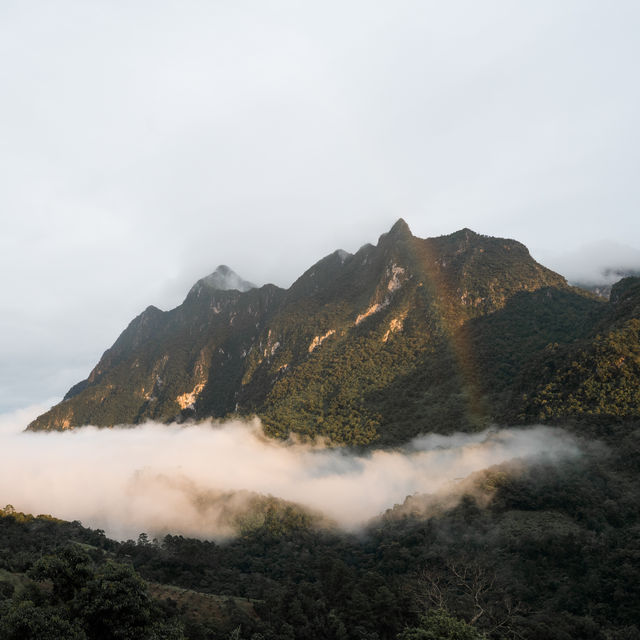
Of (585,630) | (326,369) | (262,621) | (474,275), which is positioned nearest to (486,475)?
(585,630)

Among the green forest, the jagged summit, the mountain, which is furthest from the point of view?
the jagged summit

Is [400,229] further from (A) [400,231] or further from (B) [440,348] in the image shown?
(B) [440,348]

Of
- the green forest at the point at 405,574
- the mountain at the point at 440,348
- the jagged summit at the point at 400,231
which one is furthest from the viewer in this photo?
the jagged summit at the point at 400,231

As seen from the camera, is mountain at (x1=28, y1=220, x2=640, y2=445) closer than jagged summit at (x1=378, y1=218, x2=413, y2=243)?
Yes

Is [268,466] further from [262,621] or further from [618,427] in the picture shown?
[618,427]

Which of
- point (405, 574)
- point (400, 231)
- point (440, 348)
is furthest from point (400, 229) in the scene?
point (405, 574)

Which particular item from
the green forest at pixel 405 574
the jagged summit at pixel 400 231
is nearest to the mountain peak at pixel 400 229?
the jagged summit at pixel 400 231

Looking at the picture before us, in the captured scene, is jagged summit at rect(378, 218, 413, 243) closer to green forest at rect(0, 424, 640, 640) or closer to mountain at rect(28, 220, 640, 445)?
mountain at rect(28, 220, 640, 445)

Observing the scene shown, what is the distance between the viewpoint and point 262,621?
174 ft

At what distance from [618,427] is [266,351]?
14825 cm

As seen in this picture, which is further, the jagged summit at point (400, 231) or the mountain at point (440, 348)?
the jagged summit at point (400, 231)

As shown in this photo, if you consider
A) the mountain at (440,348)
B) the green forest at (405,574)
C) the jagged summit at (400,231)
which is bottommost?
the green forest at (405,574)

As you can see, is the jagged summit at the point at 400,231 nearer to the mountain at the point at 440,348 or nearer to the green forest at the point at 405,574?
the mountain at the point at 440,348

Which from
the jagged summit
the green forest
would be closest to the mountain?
the jagged summit
